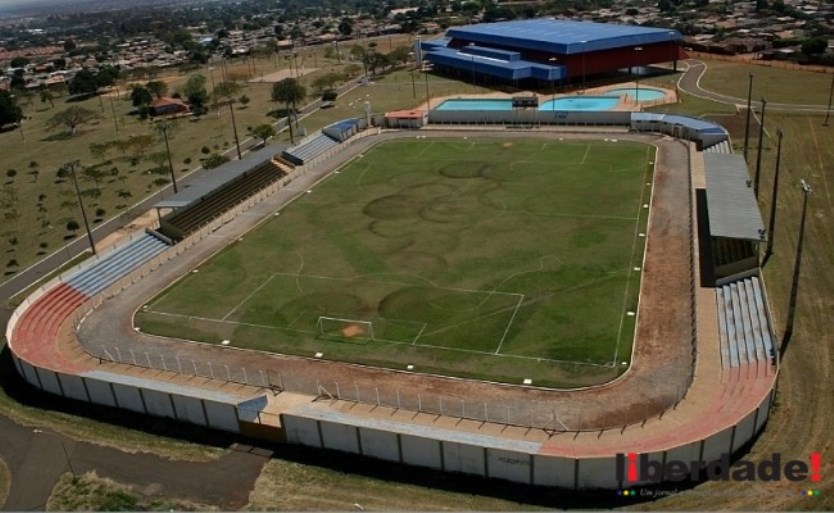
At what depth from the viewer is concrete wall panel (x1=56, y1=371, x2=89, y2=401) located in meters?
37.6

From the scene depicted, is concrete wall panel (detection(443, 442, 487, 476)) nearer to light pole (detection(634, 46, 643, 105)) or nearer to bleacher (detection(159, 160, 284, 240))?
bleacher (detection(159, 160, 284, 240))

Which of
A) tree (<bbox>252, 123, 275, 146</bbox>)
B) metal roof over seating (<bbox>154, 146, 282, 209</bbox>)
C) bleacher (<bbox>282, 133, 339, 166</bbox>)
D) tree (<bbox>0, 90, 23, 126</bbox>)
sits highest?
tree (<bbox>0, 90, 23, 126</bbox>)

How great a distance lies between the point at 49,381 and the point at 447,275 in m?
25.9

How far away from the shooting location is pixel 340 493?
3019 cm

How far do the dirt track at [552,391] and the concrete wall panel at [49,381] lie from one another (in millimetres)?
3790

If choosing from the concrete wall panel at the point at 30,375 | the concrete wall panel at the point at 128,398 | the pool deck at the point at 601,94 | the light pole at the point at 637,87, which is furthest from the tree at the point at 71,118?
the light pole at the point at 637,87

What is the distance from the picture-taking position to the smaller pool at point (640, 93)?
99.4 metres

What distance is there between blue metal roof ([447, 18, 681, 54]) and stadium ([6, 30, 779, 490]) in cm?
4307

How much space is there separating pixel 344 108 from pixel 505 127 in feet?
103

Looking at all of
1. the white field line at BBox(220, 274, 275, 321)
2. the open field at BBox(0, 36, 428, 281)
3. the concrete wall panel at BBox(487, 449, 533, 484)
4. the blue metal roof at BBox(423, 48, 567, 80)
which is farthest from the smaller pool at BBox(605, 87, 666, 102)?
the concrete wall panel at BBox(487, 449, 533, 484)

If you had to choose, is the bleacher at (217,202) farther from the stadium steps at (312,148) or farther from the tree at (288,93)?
the tree at (288,93)

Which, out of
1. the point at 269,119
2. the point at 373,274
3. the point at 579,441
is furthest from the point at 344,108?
the point at 579,441

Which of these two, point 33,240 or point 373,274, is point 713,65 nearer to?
point 373,274

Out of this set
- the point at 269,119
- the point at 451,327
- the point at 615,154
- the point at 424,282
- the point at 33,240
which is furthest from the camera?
the point at 269,119
